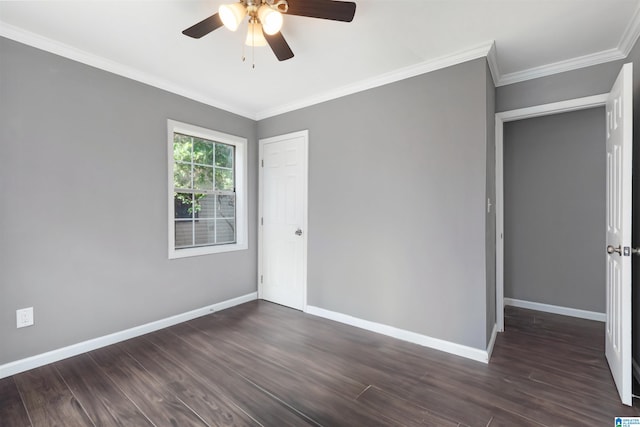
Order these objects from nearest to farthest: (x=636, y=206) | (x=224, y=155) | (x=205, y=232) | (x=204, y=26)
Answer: (x=204, y=26)
(x=636, y=206)
(x=205, y=232)
(x=224, y=155)

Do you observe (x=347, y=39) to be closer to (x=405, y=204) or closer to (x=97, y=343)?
(x=405, y=204)

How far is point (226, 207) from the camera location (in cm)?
382

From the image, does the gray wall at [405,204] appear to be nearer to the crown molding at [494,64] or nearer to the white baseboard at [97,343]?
the crown molding at [494,64]

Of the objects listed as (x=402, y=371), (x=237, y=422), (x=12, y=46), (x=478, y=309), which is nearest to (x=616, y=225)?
(x=478, y=309)

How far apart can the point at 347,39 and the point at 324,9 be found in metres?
0.71

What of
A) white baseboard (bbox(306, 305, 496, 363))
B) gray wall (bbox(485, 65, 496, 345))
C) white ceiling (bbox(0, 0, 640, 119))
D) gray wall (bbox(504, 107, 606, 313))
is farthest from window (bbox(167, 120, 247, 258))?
gray wall (bbox(504, 107, 606, 313))

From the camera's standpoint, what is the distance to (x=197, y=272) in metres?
3.36

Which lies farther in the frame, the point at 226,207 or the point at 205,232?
the point at 226,207

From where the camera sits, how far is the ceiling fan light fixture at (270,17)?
160cm

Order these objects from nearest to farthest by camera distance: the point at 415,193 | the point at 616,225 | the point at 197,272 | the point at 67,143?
the point at 616,225
the point at 67,143
the point at 415,193
the point at 197,272

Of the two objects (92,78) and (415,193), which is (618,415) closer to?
(415,193)

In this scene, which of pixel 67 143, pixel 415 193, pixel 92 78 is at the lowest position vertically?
pixel 415 193

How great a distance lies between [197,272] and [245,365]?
1402 mm

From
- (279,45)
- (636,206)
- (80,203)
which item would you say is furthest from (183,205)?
(636,206)
